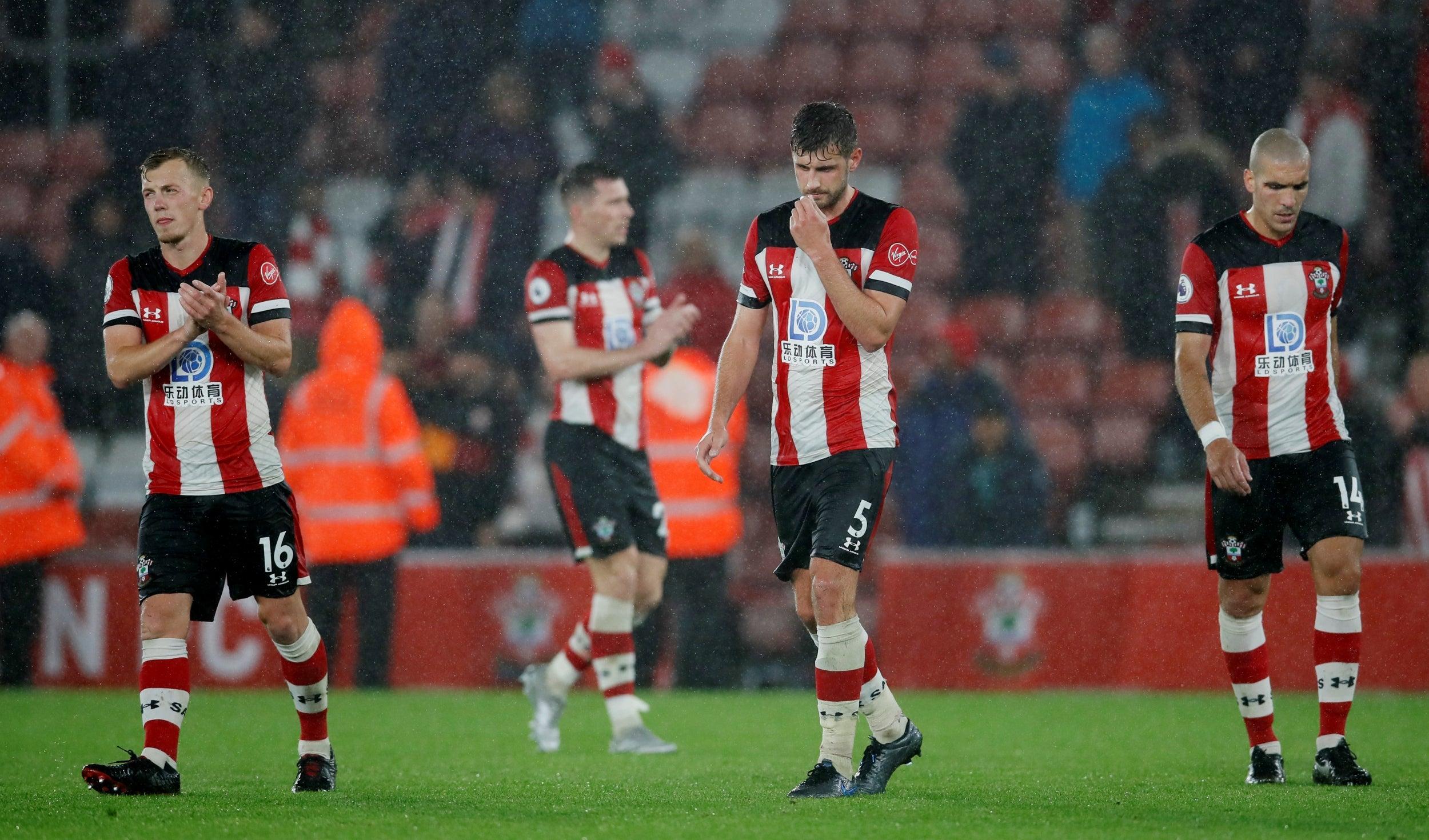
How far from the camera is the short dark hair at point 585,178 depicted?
754 cm

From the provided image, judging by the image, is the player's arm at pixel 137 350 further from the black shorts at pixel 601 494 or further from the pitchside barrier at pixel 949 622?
the pitchside barrier at pixel 949 622

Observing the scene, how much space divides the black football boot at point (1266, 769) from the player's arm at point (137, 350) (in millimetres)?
3928

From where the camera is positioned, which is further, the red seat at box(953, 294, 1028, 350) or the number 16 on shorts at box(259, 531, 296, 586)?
the red seat at box(953, 294, 1028, 350)

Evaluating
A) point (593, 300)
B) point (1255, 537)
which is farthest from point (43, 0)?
point (1255, 537)

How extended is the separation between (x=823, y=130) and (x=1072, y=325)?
27.2 ft

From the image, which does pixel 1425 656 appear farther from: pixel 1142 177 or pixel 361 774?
pixel 361 774

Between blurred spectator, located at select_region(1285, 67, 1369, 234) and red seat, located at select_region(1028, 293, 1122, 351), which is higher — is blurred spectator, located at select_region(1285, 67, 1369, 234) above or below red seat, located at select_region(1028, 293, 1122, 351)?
above

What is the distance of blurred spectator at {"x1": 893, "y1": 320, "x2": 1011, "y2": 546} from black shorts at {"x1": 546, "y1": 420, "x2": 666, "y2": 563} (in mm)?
3948

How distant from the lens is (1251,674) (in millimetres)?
6105

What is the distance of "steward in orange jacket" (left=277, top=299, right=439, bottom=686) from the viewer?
10.3 meters

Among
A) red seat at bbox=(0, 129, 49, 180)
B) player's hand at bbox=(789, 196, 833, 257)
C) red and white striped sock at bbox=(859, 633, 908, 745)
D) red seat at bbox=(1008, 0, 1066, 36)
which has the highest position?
red seat at bbox=(1008, 0, 1066, 36)

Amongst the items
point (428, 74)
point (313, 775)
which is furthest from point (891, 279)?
point (428, 74)

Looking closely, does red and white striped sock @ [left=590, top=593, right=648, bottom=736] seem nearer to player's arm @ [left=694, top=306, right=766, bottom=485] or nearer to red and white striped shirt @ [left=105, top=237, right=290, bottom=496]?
player's arm @ [left=694, top=306, right=766, bottom=485]

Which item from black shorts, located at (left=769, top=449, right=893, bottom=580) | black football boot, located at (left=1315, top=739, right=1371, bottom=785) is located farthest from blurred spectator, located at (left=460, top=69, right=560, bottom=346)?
black football boot, located at (left=1315, top=739, right=1371, bottom=785)
